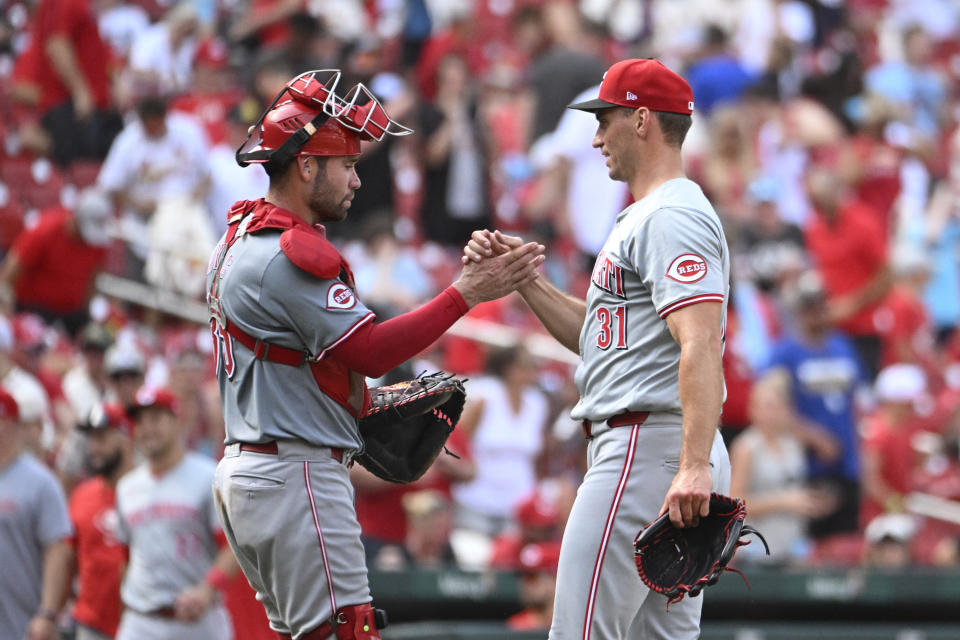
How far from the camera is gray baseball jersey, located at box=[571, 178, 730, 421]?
15.5 feet

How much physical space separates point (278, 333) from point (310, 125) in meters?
0.63

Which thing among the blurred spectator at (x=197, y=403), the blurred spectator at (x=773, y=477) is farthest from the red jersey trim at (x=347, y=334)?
the blurred spectator at (x=773, y=477)

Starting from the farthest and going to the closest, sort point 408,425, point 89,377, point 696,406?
point 89,377
point 408,425
point 696,406

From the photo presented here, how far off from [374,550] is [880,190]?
7.29 meters

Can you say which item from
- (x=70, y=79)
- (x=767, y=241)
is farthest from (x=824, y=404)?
(x=70, y=79)

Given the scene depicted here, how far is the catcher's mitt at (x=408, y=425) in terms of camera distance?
532cm

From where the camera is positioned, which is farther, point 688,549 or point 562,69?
point 562,69

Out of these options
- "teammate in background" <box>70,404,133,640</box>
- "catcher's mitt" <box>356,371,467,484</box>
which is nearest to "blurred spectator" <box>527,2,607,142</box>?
"teammate in background" <box>70,404,133,640</box>

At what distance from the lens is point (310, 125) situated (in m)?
4.98

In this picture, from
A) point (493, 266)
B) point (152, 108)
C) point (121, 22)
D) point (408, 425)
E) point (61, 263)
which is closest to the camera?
point (493, 266)

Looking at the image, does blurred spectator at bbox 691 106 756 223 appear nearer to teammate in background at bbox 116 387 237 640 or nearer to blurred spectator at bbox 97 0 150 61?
blurred spectator at bbox 97 0 150 61

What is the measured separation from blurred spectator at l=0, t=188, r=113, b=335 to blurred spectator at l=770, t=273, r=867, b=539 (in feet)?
15.1

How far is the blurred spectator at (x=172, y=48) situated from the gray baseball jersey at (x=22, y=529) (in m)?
6.15

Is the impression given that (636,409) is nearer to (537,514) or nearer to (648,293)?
(648,293)
